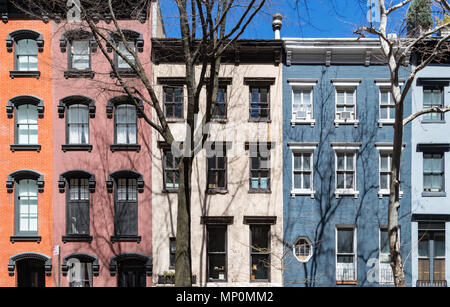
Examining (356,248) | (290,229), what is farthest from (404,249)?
(290,229)

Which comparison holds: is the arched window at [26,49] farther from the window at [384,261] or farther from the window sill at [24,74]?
the window at [384,261]

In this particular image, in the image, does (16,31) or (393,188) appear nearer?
(393,188)

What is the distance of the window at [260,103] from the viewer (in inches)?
641

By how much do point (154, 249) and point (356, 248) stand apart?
9136 millimetres

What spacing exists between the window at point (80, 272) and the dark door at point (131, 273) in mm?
1319

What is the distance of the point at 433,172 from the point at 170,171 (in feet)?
40.1

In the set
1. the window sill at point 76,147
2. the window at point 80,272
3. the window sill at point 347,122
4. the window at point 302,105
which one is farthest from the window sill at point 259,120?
the window at point 80,272

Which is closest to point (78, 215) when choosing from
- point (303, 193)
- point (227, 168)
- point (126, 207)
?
point (126, 207)

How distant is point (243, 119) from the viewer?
16156 millimetres

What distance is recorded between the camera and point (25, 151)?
626 inches

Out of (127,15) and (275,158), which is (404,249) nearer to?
(275,158)

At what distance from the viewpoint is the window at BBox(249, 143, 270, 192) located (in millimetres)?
16047

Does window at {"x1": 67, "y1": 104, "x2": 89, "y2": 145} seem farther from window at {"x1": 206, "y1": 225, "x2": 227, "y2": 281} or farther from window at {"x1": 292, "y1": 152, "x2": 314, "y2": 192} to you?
window at {"x1": 292, "y1": 152, "x2": 314, "y2": 192}

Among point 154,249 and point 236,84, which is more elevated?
point 236,84
